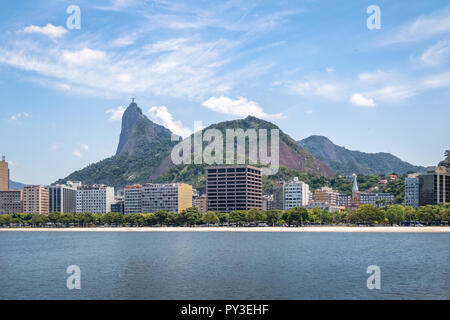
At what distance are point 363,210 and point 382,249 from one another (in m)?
102

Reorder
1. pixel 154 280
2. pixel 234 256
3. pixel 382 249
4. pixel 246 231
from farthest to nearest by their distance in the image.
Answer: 1. pixel 246 231
2. pixel 382 249
3. pixel 234 256
4. pixel 154 280

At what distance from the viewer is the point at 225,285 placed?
54.4m

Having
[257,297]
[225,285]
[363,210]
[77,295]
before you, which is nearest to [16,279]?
[77,295]

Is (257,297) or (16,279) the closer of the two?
(257,297)

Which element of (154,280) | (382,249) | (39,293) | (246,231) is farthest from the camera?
(246,231)

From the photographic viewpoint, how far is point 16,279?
62031mm

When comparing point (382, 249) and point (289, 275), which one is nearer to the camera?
point (289, 275)
